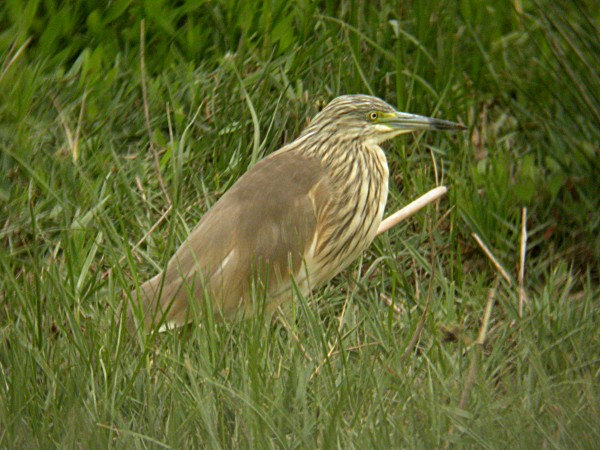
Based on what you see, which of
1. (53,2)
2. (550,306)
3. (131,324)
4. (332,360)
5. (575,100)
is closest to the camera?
(332,360)

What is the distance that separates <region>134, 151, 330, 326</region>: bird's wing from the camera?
4.11 meters

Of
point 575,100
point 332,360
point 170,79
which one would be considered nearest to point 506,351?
point 332,360

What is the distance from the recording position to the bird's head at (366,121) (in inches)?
185

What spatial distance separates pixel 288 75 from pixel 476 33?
907mm

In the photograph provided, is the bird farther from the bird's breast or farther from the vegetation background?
the vegetation background

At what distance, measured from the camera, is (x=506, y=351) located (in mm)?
4191

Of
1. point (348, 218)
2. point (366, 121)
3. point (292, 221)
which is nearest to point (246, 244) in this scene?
point (292, 221)

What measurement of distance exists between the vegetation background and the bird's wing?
0.16 meters

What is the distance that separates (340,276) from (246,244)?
2.86 feet

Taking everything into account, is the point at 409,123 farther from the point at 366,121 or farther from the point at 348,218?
the point at 348,218

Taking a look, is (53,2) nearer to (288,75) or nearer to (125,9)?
(125,9)

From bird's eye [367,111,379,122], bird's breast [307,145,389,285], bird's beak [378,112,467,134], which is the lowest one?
bird's breast [307,145,389,285]

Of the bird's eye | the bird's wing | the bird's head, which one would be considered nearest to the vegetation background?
the bird's wing

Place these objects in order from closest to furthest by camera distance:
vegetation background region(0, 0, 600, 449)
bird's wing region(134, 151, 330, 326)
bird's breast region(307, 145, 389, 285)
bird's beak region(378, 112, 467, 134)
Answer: vegetation background region(0, 0, 600, 449)
bird's wing region(134, 151, 330, 326)
bird's breast region(307, 145, 389, 285)
bird's beak region(378, 112, 467, 134)
